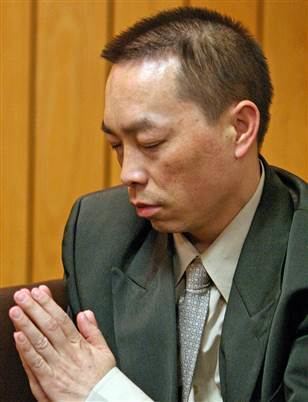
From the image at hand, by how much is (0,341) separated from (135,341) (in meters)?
0.23

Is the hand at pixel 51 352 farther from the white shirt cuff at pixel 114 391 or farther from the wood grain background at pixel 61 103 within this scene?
the wood grain background at pixel 61 103

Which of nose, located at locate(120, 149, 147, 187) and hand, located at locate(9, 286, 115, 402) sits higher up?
nose, located at locate(120, 149, 147, 187)

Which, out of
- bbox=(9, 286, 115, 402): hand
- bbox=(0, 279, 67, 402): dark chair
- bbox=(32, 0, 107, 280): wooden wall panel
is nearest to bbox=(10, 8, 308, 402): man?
bbox=(9, 286, 115, 402): hand

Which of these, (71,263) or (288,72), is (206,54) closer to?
(71,263)

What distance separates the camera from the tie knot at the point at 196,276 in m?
1.28

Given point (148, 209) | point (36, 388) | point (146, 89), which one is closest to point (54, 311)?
point (36, 388)

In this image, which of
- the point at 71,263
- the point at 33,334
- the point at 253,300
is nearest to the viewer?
the point at 33,334

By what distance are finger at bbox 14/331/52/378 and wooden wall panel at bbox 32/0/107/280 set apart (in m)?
0.91

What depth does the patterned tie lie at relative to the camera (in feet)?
4.10

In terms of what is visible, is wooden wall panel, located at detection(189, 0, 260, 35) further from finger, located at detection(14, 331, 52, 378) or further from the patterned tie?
finger, located at detection(14, 331, 52, 378)

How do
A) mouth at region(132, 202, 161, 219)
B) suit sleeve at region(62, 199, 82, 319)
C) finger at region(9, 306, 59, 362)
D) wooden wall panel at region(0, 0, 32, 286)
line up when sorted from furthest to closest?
wooden wall panel at region(0, 0, 32, 286)
suit sleeve at region(62, 199, 82, 319)
mouth at region(132, 202, 161, 219)
finger at region(9, 306, 59, 362)

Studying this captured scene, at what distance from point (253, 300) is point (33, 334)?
0.36 meters

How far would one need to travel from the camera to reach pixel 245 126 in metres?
1.24

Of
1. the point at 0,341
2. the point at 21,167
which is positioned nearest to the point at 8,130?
the point at 21,167
